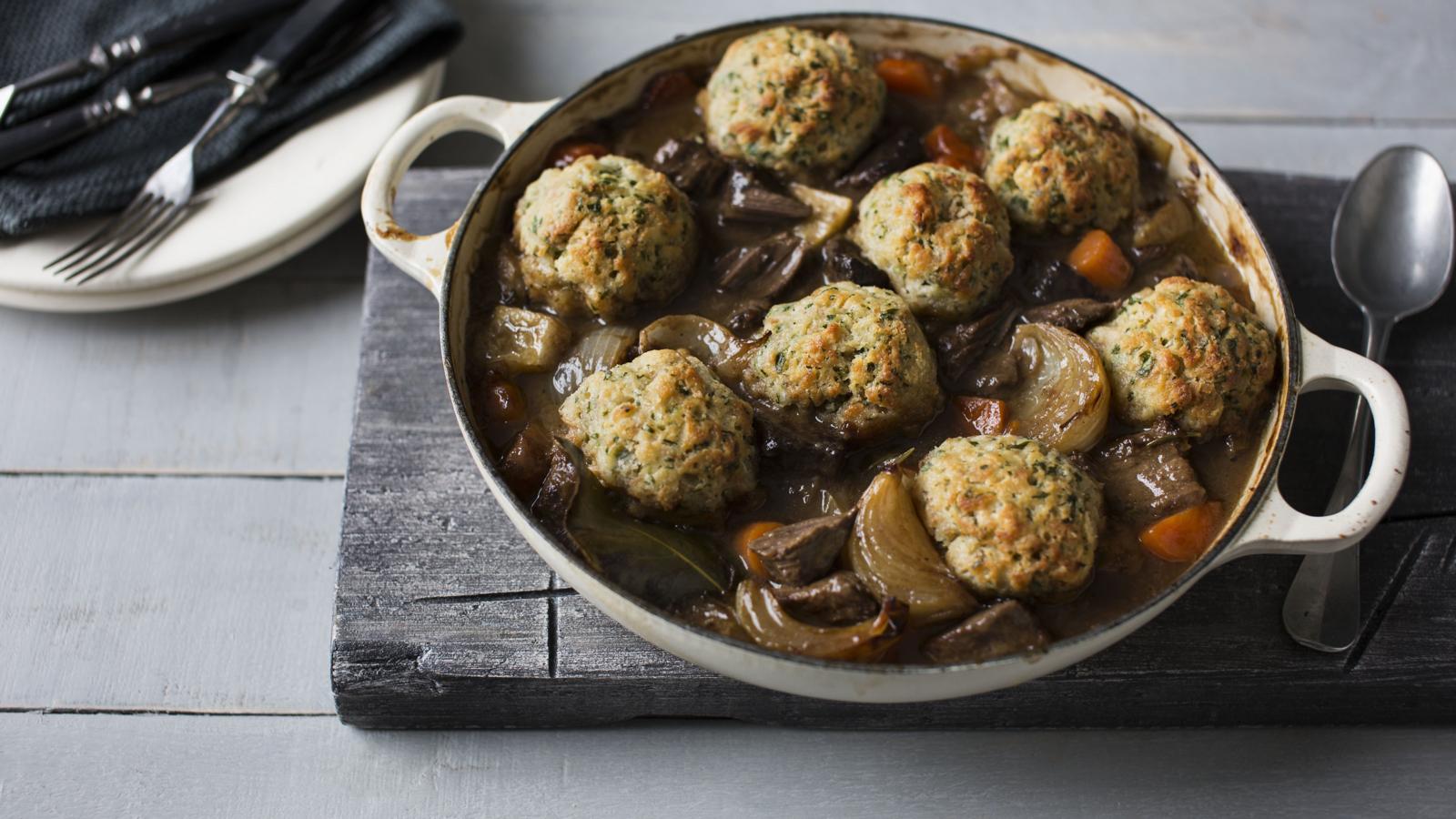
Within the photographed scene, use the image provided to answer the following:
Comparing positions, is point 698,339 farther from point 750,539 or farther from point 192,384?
point 192,384

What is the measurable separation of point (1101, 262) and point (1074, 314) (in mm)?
249

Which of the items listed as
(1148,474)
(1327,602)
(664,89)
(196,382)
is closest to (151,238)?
(196,382)

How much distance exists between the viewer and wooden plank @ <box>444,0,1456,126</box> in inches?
191

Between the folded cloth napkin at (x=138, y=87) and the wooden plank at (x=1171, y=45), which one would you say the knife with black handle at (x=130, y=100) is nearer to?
the folded cloth napkin at (x=138, y=87)

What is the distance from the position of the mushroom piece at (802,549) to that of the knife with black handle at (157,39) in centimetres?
274

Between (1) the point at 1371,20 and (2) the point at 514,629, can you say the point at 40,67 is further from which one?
(1) the point at 1371,20

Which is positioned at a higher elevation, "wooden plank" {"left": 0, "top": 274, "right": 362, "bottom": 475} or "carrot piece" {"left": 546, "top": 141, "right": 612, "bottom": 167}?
"carrot piece" {"left": 546, "top": 141, "right": 612, "bottom": 167}

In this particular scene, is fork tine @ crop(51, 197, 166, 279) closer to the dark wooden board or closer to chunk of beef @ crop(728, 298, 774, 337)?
the dark wooden board

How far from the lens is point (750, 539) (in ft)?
9.71

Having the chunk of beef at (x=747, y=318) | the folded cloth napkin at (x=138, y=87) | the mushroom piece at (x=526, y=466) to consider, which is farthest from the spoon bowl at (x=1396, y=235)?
the folded cloth napkin at (x=138, y=87)

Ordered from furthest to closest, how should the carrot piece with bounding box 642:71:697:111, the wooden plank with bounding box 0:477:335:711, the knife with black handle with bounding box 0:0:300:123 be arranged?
the knife with black handle with bounding box 0:0:300:123 < the carrot piece with bounding box 642:71:697:111 < the wooden plank with bounding box 0:477:335:711

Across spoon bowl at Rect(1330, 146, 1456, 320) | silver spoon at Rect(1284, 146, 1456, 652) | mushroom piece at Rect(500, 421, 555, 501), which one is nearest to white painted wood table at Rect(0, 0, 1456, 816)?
mushroom piece at Rect(500, 421, 555, 501)

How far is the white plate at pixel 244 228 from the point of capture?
153 inches

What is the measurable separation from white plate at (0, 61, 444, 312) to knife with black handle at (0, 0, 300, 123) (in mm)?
450
